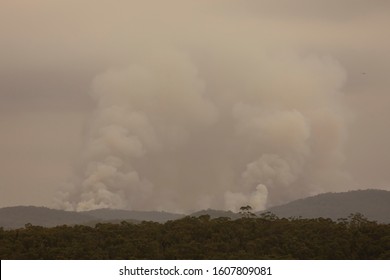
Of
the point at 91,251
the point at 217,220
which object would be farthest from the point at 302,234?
the point at 91,251

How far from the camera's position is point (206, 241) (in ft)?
247

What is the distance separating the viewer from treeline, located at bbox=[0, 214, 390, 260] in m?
73.5

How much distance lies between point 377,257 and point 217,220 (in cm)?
1597

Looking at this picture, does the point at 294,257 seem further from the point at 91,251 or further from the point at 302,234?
the point at 91,251

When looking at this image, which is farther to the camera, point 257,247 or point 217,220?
point 217,220

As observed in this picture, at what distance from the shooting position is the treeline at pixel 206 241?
7350 centimetres

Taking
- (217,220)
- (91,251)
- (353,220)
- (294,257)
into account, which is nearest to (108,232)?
(91,251)

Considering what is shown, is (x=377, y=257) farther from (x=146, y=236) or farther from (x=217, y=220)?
(x=146, y=236)

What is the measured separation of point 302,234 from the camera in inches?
2995

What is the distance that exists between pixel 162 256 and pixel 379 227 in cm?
2035
